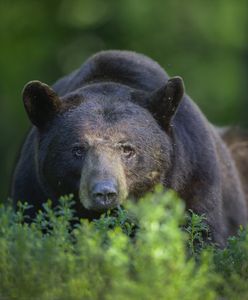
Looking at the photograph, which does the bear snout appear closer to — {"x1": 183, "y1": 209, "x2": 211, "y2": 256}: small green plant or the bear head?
the bear head

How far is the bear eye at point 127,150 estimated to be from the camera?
374 inches

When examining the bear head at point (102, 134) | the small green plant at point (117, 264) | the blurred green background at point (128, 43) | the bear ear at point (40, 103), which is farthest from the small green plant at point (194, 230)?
the blurred green background at point (128, 43)

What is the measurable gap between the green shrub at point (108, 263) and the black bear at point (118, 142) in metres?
1.62

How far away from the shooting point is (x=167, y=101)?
9.84m

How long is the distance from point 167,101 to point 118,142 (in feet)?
1.97

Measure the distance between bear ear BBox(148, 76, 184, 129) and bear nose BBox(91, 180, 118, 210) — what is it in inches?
47.2

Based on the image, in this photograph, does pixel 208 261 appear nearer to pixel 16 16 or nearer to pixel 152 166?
pixel 152 166

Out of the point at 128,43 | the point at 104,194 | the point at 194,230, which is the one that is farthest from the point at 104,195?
the point at 128,43

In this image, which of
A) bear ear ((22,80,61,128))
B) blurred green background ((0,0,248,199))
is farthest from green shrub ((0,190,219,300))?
blurred green background ((0,0,248,199))

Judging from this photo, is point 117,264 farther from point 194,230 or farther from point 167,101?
point 167,101

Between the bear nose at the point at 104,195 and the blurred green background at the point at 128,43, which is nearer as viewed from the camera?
the bear nose at the point at 104,195

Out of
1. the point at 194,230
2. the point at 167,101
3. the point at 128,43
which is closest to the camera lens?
the point at 194,230

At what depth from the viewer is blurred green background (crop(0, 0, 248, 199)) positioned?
25.6 meters

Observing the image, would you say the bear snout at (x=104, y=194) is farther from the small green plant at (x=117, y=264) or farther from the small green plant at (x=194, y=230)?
the small green plant at (x=117, y=264)
